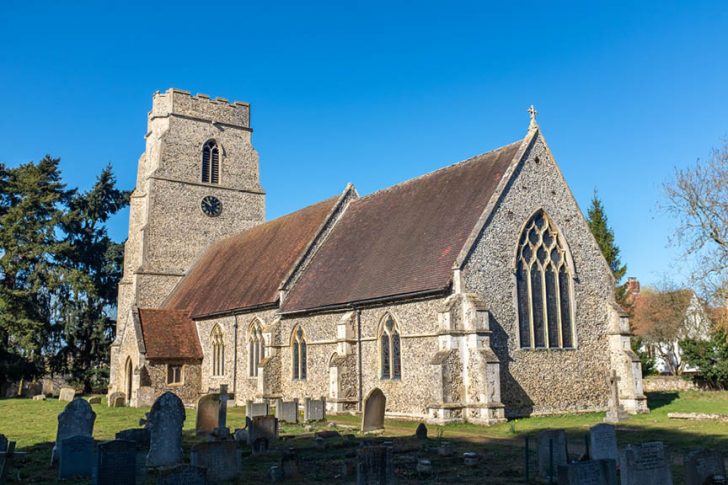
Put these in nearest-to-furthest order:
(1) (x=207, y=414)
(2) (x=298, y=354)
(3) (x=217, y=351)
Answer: (1) (x=207, y=414) < (2) (x=298, y=354) < (3) (x=217, y=351)

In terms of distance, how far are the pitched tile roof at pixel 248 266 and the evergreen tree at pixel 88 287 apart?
819 centimetres

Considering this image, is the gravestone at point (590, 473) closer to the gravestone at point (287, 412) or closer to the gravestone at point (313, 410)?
the gravestone at point (313, 410)

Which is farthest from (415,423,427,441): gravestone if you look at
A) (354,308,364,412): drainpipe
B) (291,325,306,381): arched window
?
(291,325,306,381): arched window

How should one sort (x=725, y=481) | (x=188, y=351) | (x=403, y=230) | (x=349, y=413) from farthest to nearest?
(x=188, y=351), (x=403, y=230), (x=349, y=413), (x=725, y=481)

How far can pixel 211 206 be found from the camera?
124 feet

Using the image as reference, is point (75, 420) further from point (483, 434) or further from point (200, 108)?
point (200, 108)

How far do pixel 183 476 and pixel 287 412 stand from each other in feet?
39.0

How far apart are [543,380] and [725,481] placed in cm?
1090

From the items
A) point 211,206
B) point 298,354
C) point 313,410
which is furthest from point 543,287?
point 211,206

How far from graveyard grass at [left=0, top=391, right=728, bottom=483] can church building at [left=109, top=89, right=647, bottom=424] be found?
1089 millimetres

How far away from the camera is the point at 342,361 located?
71.5 feet

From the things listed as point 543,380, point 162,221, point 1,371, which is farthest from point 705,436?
point 1,371

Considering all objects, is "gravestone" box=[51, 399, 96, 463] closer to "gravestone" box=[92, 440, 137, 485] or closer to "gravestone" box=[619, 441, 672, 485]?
"gravestone" box=[92, 440, 137, 485]

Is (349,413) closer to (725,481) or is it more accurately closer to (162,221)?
(725,481)
